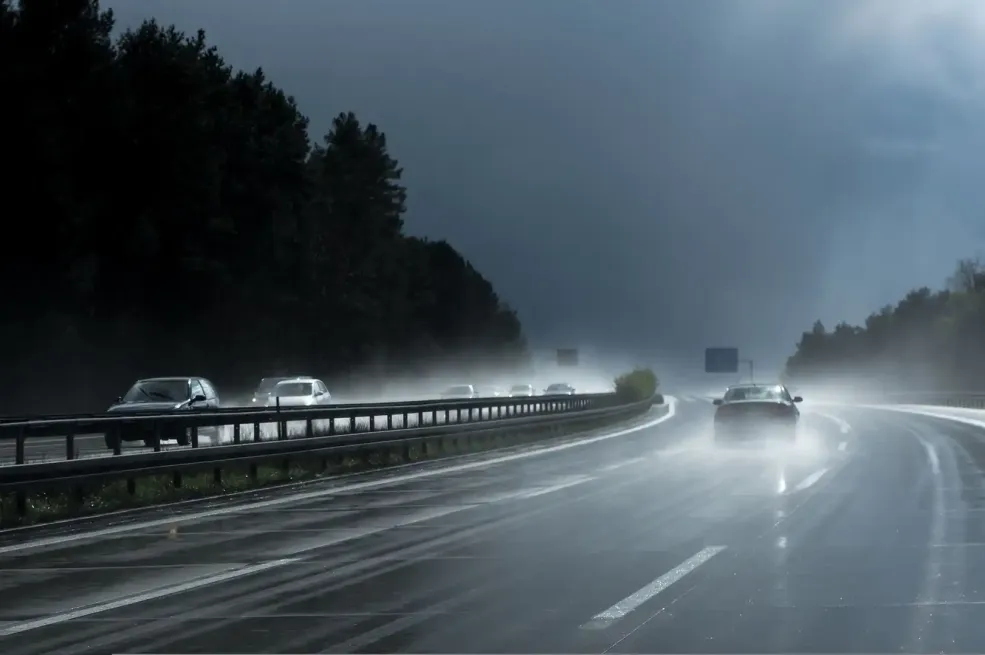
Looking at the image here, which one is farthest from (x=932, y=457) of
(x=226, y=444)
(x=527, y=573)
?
(x=527, y=573)

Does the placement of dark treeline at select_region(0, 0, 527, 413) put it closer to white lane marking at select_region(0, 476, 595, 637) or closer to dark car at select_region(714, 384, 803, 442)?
dark car at select_region(714, 384, 803, 442)

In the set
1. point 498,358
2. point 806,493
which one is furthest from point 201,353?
point 498,358

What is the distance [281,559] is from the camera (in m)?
13.7

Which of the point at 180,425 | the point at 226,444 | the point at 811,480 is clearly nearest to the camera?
the point at 180,425

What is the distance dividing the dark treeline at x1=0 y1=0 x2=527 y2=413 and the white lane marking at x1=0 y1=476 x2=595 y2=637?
132ft

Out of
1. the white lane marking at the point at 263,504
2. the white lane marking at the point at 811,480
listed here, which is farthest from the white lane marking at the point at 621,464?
the white lane marking at the point at 811,480

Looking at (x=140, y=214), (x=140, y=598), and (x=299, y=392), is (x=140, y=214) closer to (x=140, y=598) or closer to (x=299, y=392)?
(x=299, y=392)

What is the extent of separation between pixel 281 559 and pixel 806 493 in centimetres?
1015

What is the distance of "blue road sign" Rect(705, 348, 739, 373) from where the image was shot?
130 metres

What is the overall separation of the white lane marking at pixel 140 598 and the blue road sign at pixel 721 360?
118 metres

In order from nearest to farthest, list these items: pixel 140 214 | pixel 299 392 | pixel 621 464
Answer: pixel 621 464, pixel 299 392, pixel 140 214

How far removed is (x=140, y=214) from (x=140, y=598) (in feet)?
169

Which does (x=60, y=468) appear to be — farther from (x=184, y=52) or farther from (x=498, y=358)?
(x=498, y=358)

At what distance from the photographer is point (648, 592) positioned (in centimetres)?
1132
